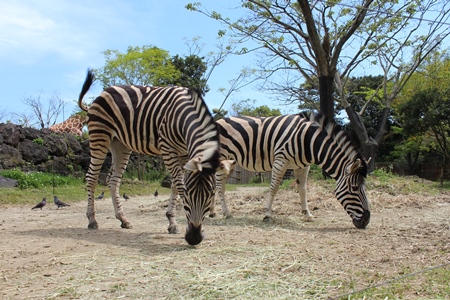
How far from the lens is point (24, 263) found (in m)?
4.16

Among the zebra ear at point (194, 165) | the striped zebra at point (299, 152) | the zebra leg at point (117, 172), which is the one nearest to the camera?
the zebra ear at point (194, 165)

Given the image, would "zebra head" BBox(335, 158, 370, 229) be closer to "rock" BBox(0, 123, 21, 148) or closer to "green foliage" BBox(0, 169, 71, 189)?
"green foliage" BBox(0, 169, 71, 189)

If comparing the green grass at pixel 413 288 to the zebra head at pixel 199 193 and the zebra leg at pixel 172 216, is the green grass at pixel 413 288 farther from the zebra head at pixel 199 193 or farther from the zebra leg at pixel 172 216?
the zebra leg at pixel 172 216

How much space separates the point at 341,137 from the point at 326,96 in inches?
278

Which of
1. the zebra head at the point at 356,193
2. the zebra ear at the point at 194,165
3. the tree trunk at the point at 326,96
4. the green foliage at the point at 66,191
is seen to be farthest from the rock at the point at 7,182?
the zebra head at the point at 356,193

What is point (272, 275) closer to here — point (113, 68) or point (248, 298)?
point (248, 298)

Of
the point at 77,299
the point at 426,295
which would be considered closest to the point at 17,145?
the point at 77,299

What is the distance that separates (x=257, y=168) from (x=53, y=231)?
158 inches

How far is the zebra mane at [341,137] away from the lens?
6.60 meters

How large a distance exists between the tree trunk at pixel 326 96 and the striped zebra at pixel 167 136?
8.23 m

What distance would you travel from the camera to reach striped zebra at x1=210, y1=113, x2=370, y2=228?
6484 mm

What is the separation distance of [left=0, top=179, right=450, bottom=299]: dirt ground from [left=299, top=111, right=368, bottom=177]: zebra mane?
114cm

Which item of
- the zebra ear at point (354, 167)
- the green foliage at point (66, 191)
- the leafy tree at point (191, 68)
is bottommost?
the green foliage at point (66, 191)

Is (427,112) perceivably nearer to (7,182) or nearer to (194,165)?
(194,165)
